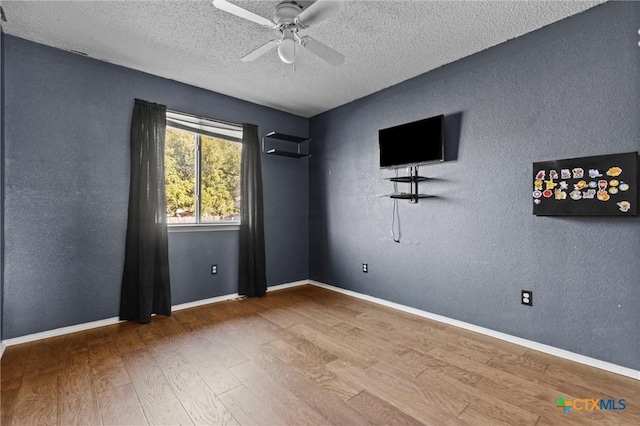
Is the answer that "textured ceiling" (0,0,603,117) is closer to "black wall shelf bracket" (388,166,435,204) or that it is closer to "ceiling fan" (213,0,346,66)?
"ceiling fan" (213,0,346,66)

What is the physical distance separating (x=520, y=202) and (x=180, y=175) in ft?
11.5

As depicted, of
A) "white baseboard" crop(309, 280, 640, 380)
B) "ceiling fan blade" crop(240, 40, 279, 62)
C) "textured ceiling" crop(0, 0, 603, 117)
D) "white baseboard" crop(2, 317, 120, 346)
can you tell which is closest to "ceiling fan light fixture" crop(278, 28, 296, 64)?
"ceiling fan blade" crop(240, 40, 279, 62)

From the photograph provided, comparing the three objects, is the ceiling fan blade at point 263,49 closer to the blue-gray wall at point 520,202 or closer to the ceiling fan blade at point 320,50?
the ceiling fan blade at point 320,50

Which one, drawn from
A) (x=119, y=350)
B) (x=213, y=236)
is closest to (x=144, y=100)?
(x=213, y=236)

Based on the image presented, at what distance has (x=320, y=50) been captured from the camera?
2.10m

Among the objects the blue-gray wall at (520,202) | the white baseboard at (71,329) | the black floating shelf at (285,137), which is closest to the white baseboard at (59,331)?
the white baseboard at (71,329)

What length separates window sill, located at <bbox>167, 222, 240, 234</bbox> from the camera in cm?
330

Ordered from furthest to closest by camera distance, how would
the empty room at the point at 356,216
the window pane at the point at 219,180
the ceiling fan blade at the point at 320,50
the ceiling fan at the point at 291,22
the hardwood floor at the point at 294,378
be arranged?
1. the window pane at the point at 219,180
2. the ceiling fan blade at the point at 320,50
3. the empty room at the point at 356,216
4. the ceiling fan at the point at 291,22
5. the hardwood floor at the point at 294,378

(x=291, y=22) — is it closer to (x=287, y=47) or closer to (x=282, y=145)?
(x=287, y=47)

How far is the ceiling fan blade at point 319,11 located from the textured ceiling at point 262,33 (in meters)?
0.44

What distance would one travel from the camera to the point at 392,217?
11.3 ft

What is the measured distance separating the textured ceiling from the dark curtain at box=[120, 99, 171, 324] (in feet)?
2.00

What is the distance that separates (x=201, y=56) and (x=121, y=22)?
2.13 feet

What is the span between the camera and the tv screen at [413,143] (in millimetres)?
2895
